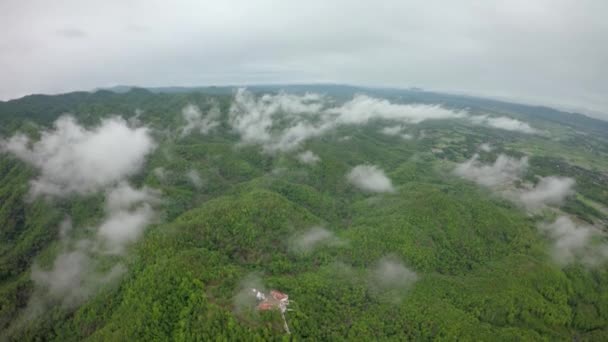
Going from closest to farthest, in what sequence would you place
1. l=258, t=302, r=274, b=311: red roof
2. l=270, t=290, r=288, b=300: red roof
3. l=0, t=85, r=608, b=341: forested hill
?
l=258, t=302, r=274, b=311: red roof → l=0, t=85, r=608, b=341: forested hill → l=270, t=290, r=288, b=300: red roof

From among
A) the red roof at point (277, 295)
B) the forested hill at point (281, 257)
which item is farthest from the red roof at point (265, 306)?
the red roof at point (277, 295)

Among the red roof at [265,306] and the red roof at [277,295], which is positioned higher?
the red roof at [265,306]

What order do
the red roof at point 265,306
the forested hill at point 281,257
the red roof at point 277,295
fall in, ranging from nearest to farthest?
the red roof at point 265,306 → the forested hill at point 281,257 → the red roof at point 277,295

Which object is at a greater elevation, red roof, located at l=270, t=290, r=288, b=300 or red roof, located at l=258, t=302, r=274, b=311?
red roof, located at l=258, t=302, r=274, b=311

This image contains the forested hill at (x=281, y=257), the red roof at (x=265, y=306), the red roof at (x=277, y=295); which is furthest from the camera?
the red roof at (x=277, y=295)

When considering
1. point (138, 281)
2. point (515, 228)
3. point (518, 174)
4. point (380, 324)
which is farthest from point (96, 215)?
point (518, 174)

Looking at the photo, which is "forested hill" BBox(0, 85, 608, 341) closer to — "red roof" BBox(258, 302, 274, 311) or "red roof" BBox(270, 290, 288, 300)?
"red roof" BBox(258, 302, 274, 311)

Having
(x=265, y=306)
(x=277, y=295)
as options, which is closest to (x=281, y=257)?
(x=277, y=295)

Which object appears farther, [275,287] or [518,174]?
[518,174]

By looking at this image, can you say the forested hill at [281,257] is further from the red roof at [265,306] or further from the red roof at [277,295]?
the red roof at [277,295]

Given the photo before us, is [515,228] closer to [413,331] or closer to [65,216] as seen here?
[413,331]

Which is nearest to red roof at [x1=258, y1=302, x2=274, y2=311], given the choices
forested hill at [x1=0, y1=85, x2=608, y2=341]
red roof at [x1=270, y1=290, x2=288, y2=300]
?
forested hill at [x1=0, y1=85, x2=608, y2=341]
